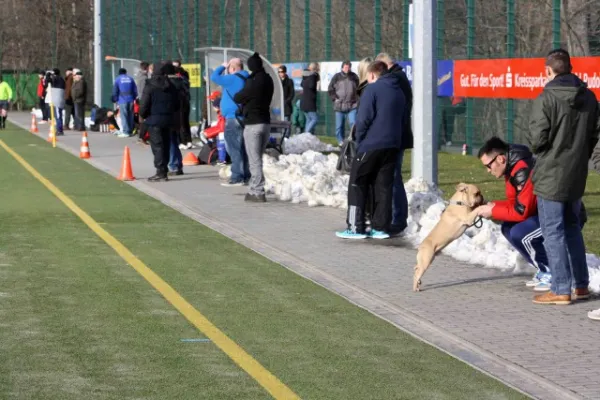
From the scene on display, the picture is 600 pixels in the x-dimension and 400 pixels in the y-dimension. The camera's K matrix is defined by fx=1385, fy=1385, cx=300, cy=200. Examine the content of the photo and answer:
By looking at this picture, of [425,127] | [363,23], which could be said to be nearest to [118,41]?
[363,23]

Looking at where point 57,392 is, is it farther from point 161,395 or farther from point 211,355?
point 211,355

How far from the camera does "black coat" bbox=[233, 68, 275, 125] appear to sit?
17562mm

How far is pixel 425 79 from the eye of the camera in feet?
57.8

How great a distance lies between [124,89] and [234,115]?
15.0m

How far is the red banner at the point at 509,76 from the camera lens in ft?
75.2

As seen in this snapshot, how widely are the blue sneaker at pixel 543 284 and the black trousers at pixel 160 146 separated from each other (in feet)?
36.8

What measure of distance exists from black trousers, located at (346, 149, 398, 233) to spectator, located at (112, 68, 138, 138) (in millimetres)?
21080

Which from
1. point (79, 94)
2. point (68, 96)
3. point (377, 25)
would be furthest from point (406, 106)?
point (68, 96)

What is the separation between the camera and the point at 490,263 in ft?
39.7

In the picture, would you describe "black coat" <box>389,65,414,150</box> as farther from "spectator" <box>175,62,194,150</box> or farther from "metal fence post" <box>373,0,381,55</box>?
"metal fence post" <box>373,0,381,55</box>

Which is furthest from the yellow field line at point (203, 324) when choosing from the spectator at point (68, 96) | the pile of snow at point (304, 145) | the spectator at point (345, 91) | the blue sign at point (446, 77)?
the spectator at point (68, 96)

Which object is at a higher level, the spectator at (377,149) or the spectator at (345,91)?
the spectator at (345,91)

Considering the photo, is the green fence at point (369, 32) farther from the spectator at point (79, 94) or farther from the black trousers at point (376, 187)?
the black trousers at point (376, 187)

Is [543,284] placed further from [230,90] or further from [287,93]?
[287,93]
